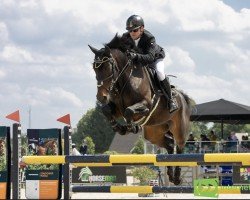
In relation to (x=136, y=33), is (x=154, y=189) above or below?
below

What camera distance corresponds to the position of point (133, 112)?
721cm

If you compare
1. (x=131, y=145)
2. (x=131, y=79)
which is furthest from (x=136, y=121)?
(x=131, y=145)

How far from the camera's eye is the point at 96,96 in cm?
715

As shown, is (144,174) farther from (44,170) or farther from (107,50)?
(107,50)

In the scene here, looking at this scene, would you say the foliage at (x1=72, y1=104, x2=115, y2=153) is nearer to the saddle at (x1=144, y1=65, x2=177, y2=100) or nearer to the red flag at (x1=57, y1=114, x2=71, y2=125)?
the red flag at (x1=57, y1=114, x2=71, y2=125)

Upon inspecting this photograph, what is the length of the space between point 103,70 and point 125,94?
19.9 inches

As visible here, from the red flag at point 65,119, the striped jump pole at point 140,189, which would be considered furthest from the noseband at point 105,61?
the red flag at point 65,119

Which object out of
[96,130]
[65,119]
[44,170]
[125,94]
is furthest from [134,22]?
[96,130]

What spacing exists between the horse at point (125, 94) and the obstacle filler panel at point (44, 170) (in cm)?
144

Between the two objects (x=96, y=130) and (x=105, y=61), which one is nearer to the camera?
(x=105, y=61)

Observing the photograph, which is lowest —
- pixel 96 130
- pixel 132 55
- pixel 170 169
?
pixel 170 169

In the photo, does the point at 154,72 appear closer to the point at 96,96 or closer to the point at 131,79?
the point at 131,79

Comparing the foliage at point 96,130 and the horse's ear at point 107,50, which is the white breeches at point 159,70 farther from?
the foliage at point 96,130

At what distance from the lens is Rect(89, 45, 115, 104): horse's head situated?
280 inches
